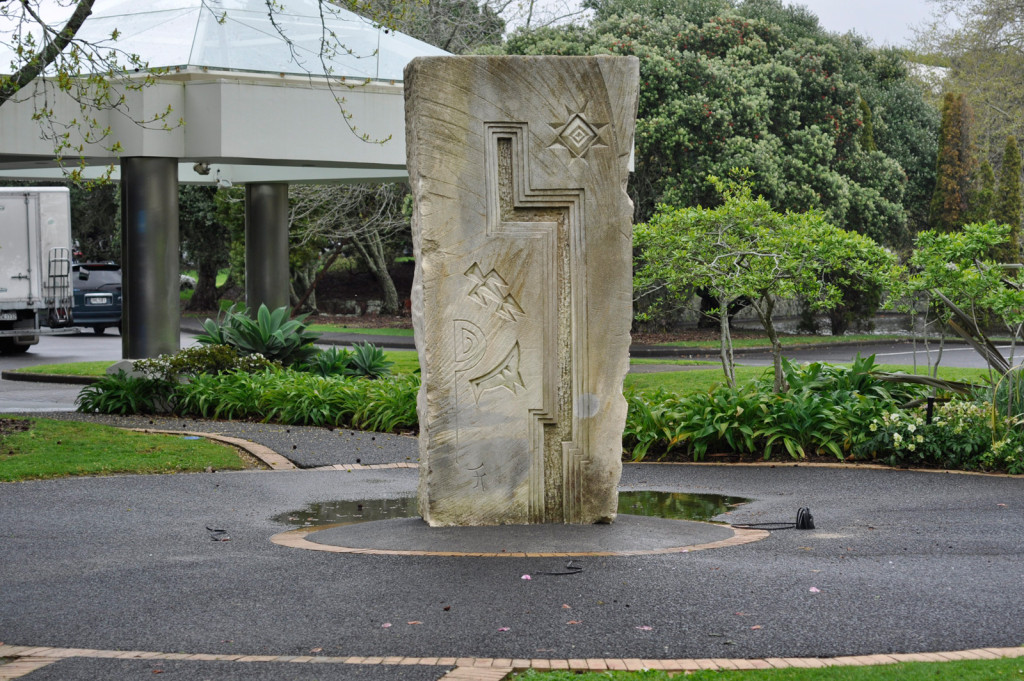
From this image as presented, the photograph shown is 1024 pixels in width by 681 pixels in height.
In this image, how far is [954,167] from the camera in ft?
99.6

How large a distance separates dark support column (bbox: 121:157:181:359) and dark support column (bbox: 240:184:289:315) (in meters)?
4.10

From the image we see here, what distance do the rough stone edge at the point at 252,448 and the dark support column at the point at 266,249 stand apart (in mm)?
7277

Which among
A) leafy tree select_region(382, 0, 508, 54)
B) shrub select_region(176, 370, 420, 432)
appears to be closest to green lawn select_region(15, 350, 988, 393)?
shrub select_region(176, 370, 420, 432)

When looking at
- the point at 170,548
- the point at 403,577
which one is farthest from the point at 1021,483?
the point at 170,548

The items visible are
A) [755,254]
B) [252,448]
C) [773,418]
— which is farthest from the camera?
[755,254]

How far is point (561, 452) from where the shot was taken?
679cm

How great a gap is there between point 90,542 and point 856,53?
98.3 ft

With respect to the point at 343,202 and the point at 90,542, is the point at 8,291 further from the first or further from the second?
the point at 90,542

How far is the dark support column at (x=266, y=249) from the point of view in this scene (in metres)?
18.6

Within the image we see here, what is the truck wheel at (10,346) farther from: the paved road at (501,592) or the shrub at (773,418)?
the paved road at (501,592)

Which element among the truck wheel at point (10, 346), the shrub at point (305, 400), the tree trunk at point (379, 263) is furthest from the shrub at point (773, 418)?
the tree trunk at point (379, 263)

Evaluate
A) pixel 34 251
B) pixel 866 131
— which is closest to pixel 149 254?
pixel 34 251

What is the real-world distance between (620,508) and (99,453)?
188 inches

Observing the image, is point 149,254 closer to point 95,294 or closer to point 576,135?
point 576,135
